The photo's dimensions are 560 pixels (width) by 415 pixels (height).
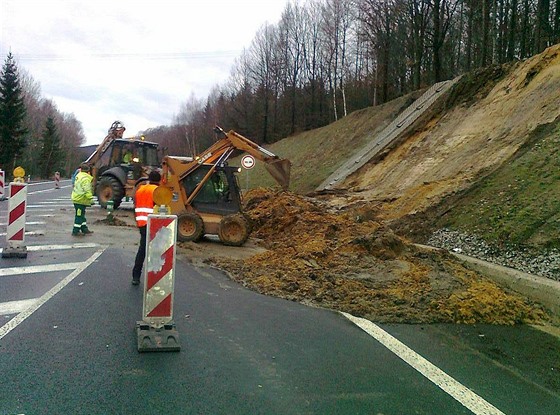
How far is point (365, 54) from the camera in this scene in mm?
52344

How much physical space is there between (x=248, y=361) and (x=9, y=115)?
54889 millimetres

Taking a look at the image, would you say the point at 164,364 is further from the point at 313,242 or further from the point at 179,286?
the point at 313,242

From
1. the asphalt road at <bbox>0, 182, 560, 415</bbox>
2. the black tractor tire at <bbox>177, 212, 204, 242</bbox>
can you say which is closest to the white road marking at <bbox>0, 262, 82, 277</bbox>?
the asphalt road at <bbox>0, 182, 560, 415</bbox>

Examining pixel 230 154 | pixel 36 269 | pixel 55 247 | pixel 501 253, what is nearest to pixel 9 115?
pixel 230 154

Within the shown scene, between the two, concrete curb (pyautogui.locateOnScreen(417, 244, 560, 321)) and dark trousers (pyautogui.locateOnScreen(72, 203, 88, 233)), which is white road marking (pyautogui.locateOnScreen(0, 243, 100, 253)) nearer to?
dark trousers (pyautogui.locateOnScreen(72, 203, 88, 233))

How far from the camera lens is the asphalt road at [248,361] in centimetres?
418

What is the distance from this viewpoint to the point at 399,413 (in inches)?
162

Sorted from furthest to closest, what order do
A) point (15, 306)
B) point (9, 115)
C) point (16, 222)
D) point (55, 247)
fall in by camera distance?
point (9, 115) → point (55, 247) → point (16, 222) → point (15, 306)

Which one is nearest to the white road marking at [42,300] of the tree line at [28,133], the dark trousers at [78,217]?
the dark trousers at [78,217]

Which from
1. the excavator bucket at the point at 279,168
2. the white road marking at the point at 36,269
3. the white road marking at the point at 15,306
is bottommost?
the white road marking at the point at 15,306

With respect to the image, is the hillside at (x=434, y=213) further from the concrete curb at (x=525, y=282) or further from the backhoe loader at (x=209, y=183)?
the backhoe loader at (x=209, y=183)

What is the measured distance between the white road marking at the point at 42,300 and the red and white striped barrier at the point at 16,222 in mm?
1347

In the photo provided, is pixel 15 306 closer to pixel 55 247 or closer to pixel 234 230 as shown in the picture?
pixel 55 247

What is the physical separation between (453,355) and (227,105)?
7354 centimetres
